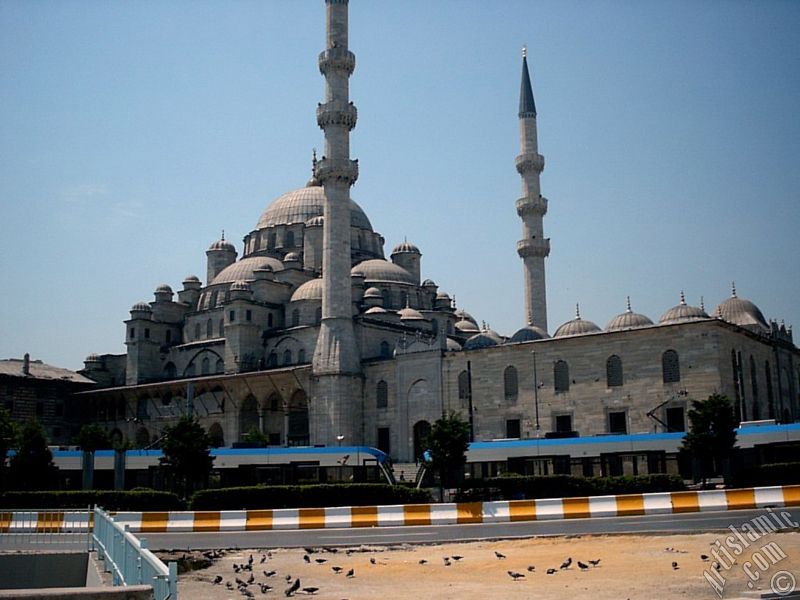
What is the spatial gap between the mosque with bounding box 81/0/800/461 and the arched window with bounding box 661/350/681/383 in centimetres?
5

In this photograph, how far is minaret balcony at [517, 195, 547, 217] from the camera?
54.7m

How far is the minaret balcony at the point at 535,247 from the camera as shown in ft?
177

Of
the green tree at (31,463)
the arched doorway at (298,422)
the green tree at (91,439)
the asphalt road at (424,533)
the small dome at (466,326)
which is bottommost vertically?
the asphalt road at (424,533)

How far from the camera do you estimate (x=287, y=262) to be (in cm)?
6116

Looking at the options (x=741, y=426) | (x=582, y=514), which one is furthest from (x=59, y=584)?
(x=741, y=426)

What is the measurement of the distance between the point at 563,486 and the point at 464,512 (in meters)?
6.97

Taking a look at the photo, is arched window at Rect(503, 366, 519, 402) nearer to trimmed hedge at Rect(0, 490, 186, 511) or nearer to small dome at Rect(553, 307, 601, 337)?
small dome at Rect(553, 307, 601, 337)

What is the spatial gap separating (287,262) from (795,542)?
48476 millimetres

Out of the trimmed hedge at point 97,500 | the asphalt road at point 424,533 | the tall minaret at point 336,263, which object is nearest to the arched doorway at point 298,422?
the tall minaret at point 336,263

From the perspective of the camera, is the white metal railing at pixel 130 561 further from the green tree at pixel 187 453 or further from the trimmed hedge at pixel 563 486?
the trimmed hedge at pixel 563 486

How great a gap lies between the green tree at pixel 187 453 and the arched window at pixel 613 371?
20022 millimetres

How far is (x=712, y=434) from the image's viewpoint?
30656mm

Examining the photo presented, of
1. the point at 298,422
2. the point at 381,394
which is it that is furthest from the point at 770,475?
the point at 298,422

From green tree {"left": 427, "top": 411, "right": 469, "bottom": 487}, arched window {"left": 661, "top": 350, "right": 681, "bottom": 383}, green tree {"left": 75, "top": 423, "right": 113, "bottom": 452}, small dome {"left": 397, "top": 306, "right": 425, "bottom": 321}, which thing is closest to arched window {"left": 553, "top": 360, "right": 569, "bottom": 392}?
arched window {"left": 661, "top": 350, "right": 681, "bottom": 383}
